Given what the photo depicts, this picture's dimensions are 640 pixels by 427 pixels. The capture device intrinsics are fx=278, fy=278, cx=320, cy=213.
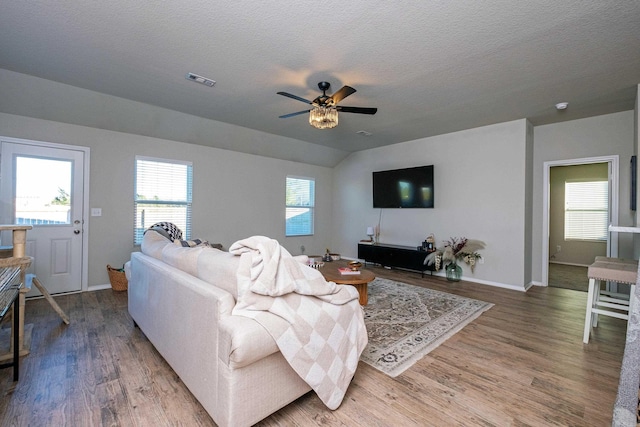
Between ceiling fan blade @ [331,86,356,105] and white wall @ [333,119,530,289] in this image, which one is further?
white wall @ [333,119,530,289]

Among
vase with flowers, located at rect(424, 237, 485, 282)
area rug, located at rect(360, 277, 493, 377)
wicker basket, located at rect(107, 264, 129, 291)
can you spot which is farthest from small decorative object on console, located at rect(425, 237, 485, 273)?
wicker basket, located at rect(107, 264, 129, 291)

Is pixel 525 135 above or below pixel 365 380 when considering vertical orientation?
above

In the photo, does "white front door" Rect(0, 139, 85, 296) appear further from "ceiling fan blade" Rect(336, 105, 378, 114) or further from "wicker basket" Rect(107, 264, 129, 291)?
"ceiling fan blade" Rect(336, 105, 378, 114)

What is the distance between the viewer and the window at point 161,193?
14.3 feet

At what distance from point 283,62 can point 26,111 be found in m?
3.39

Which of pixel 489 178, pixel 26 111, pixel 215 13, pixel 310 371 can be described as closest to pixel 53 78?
pixel 26 111

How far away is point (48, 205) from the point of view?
12.2 feet

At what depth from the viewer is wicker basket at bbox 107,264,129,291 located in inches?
152

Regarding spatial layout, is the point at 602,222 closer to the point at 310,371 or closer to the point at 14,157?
the point at 310,371

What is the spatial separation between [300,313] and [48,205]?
4.18 metres

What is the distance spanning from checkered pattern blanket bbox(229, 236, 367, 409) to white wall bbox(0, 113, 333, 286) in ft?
11.9

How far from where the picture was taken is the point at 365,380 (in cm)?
191

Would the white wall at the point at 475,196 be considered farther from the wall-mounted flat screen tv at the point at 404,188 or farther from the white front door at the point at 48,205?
the white front door at the point at 48,205

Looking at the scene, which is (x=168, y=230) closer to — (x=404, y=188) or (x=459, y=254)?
(x=404, y=188)
